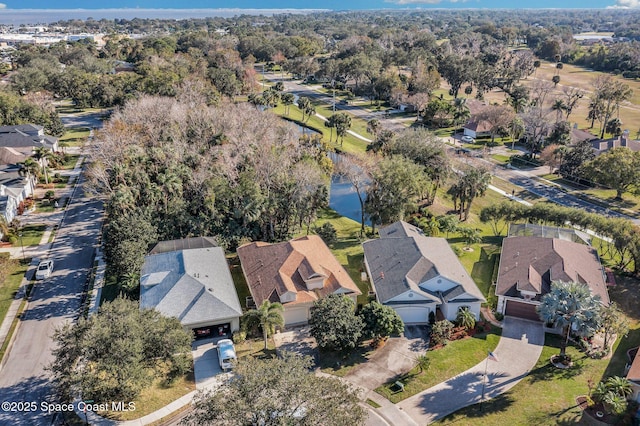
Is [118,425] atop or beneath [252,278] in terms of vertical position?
beneath

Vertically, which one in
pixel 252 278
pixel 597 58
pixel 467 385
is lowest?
pixel 467 385

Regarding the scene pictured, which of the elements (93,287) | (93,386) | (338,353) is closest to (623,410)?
(338,353)

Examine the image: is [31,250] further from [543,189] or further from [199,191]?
[543,189]

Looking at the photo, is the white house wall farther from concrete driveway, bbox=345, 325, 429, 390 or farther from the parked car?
the parked car

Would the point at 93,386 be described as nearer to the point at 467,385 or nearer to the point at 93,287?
the point at 93,287

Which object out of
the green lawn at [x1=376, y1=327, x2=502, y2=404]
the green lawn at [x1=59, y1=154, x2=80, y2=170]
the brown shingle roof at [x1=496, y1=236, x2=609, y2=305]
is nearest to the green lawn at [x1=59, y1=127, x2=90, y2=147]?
the green lawn at [x1=59, y1=154, x2=80, y2=170]

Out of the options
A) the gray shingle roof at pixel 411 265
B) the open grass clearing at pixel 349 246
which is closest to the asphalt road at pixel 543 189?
the open grass clearing at pixel 349 246

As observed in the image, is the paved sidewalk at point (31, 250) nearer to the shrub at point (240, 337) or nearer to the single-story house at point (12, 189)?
the single-story house at point (12, 189)
